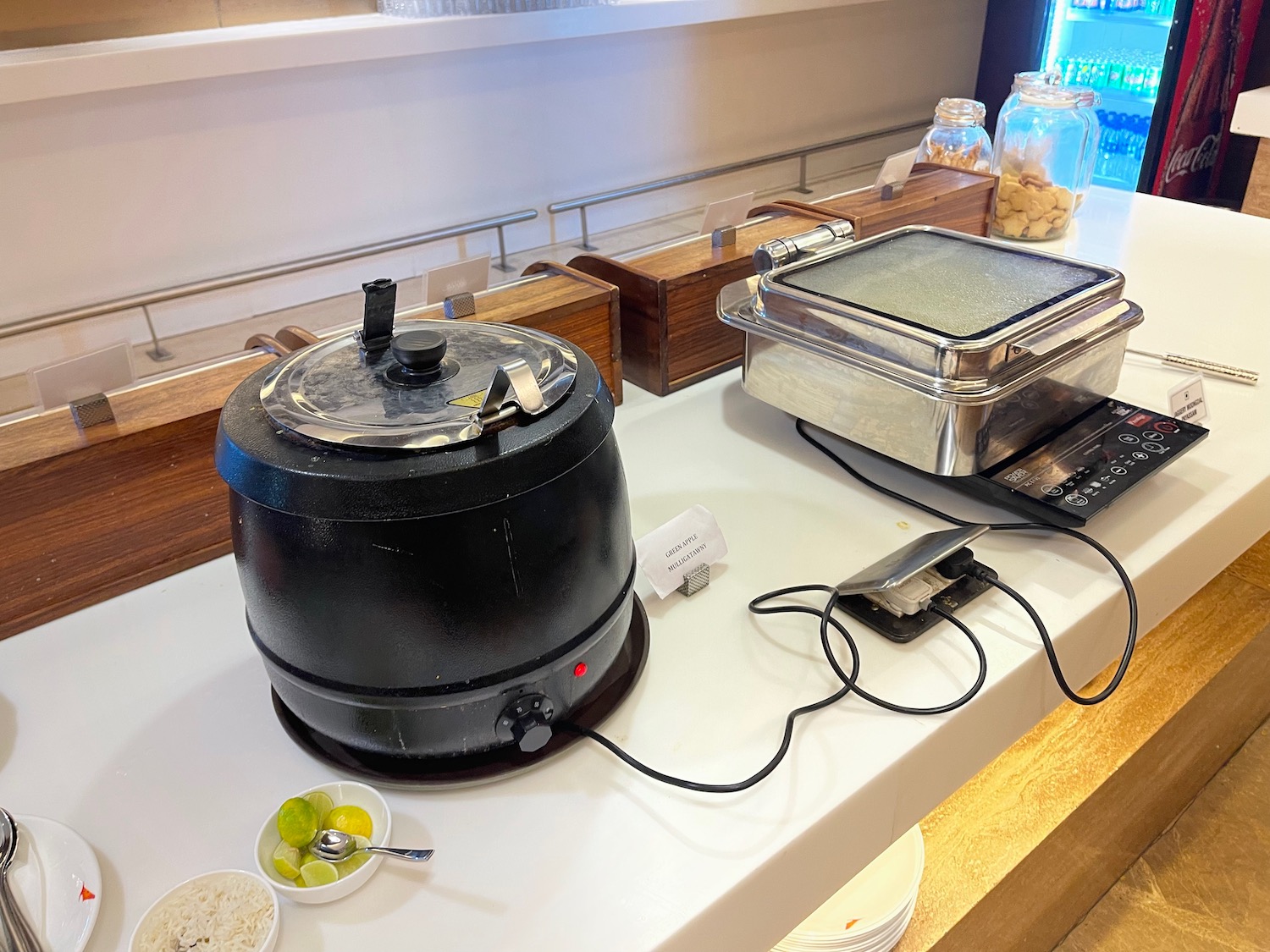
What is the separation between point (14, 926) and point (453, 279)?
72 centimetres

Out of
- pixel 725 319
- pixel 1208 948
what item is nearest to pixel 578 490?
pixel 725 319

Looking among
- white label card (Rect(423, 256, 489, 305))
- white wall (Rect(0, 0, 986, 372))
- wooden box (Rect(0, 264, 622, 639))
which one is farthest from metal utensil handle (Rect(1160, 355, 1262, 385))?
white wall (Rect(0, 0, 986, 372))

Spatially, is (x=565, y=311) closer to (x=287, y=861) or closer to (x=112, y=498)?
(x=112, y=498)

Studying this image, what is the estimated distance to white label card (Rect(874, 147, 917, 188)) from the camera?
1.33 metres

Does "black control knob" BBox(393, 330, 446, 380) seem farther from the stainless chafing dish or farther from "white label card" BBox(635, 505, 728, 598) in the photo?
the stainless chafing dish

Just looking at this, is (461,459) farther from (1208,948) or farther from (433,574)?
(1208,948)

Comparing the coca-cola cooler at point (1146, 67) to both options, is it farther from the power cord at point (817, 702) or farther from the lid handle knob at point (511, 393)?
the lid handle knob at point (511, 393)

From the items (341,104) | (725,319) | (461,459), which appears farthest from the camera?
(341,104)

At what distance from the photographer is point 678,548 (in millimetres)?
756

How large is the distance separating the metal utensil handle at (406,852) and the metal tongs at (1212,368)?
37.6 inches

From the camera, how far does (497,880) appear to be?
21.4 inches

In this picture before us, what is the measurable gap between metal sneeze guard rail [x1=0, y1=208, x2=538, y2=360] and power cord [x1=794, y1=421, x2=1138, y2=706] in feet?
4.67

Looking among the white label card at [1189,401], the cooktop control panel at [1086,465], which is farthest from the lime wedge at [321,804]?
the white label card at [1189,401]

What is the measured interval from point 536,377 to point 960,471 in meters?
0.43
